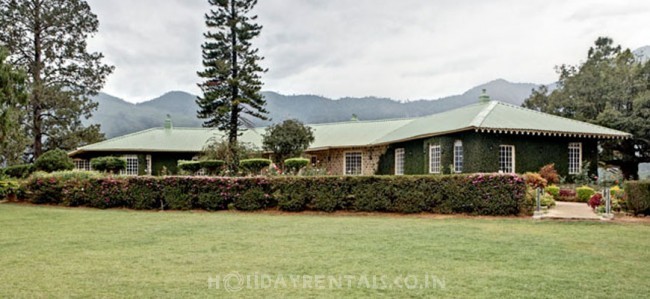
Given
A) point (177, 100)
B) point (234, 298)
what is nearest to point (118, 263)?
point (234, 298)

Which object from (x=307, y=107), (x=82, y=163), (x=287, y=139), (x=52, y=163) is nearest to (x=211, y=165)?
(x=287, y=139)

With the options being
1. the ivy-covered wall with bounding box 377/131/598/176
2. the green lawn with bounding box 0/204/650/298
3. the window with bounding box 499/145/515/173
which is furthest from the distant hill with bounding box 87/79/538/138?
the green lawn with bounding box 0/204/650/298

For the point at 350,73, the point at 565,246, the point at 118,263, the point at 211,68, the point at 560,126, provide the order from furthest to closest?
the point at 350,73 < the point at 211,68 < the point at 560,126 < the point at 565,246 < the point at 118,263

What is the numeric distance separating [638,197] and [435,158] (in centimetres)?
957

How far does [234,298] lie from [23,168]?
70.1 ft

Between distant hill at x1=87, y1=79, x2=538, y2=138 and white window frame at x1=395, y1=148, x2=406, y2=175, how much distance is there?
905 inches

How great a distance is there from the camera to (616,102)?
2784cm

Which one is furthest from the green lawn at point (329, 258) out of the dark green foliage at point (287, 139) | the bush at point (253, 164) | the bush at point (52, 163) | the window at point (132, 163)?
the window at point (132, 163)

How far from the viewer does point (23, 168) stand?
21688 millimetres

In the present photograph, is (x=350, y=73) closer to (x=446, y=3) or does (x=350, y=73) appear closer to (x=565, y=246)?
(x=446, y=3)

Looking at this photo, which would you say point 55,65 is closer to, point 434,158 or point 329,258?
point 434,158

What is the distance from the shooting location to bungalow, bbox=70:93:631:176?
18344mm

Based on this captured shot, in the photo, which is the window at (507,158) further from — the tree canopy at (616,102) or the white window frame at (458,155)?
the tree canopy at (616,102)

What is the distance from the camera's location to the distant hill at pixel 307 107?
49.5 meters
